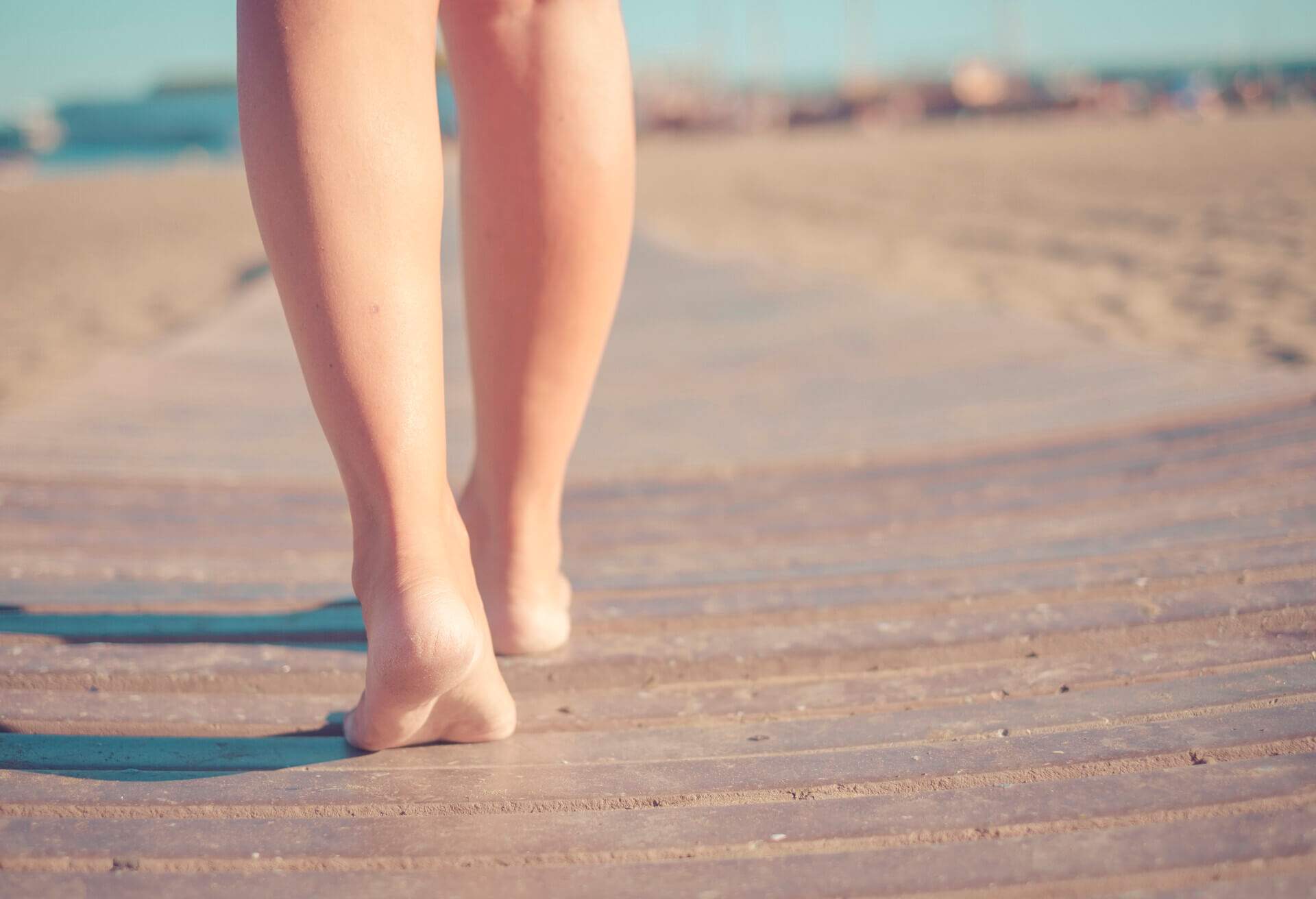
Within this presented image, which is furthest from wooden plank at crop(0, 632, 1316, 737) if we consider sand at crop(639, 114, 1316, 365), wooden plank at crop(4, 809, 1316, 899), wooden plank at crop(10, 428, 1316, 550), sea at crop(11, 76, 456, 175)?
sea at crop(11, 76, 456, 175)

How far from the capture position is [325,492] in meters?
1.69

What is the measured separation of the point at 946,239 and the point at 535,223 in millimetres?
5733

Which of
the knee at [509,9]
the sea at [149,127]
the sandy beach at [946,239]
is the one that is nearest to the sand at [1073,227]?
the sandy beach at [946,239]

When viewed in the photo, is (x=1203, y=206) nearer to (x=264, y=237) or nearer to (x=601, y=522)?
(x=601, y=522)

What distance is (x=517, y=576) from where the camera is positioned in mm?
1044

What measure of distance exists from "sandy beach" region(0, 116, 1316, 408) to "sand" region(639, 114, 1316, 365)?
21 millimetres

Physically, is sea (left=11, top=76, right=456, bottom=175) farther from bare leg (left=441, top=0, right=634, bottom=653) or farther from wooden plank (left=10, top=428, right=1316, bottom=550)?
bare leg (left=441, top=0, right=634, bottom=653)

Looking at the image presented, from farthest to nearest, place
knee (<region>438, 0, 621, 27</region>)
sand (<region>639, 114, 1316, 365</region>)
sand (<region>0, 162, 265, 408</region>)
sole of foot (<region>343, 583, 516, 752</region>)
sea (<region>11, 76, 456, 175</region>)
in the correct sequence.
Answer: sea (<region>11, 76, 456, 175</region>)
sand (<region>0, 162, 265, 408</region>)
sand (<region>639, 114, 1316, 365</region>)
knee (<region>438, 0, 621, 27</region>)
sole of foot (<region>343, 583, 516, 752</region>)

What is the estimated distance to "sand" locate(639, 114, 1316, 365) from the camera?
3742mm

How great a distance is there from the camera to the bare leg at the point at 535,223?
0.94 meters

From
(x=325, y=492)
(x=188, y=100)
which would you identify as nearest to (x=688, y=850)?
(x=325, y=492)

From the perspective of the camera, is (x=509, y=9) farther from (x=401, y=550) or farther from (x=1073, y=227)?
(x=1073, y=227)

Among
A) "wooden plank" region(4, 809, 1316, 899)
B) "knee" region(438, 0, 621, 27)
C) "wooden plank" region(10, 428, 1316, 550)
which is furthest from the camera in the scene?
"wooden plank" region(10, 428, 1316, 550)

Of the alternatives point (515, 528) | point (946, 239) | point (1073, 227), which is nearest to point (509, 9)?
point (515, 528)
